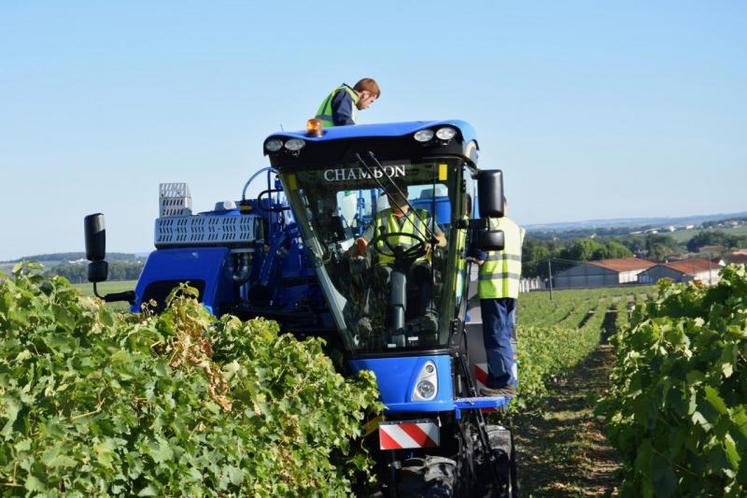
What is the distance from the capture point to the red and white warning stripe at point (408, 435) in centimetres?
708

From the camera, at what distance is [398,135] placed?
22.9 ft

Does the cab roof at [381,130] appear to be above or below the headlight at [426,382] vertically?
above

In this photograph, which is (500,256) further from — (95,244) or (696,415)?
(696,415)

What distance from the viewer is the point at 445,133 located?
6930mm

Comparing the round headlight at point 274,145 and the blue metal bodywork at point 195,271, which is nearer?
the round headlight at point 274,145

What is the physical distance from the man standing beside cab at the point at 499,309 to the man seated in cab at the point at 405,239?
27.8 inches

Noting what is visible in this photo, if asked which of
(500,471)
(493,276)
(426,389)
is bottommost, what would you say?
(500,471)

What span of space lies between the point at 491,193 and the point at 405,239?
0.78 metres

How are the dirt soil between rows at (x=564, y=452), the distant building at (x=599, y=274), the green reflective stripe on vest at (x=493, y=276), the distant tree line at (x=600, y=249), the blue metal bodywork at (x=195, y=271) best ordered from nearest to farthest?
the green reflective stripe on vest at (x=493, y=276) → the blue metal bodywork at (x=195, y=271) → the dirt soil between rows at (x=564, y=452) → the distant building at (x=599, y=274) → the distant tree line at (x=600, y=249)

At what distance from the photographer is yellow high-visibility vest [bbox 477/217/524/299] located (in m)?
8.01

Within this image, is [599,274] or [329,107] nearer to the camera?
[329,107]

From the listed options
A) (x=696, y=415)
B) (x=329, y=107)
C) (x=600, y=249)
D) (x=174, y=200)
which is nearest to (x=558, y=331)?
(x=174, y=200)

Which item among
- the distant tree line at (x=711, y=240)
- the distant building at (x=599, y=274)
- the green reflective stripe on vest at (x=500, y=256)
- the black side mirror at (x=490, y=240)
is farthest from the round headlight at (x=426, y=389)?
the distant tree line at (x=711, y=240)

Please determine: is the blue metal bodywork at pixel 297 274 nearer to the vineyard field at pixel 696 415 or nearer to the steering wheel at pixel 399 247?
the steering wheel at pixel 399 247
